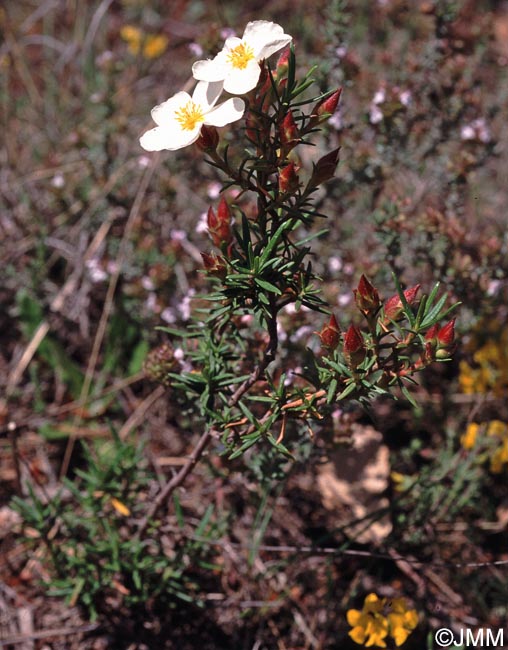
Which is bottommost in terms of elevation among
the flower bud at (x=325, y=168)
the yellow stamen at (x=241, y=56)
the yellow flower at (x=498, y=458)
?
the yellow flower at (x=498, y=458)

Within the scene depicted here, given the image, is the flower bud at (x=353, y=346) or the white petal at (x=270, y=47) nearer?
the white petal at (x=270, y=47)

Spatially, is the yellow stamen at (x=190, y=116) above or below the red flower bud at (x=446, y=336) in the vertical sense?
above

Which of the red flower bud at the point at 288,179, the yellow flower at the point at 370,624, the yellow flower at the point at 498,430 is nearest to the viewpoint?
the red flower bud at the point at 288,179

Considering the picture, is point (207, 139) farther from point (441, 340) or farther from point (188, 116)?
point (441, 340)

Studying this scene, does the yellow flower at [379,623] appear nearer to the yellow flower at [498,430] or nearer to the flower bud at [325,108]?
the yellow flower at [498,430]

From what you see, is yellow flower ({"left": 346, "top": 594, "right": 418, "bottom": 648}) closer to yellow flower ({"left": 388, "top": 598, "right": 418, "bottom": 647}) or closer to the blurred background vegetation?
yellow flower ({"left": 388, "top": 598, "right": 418, "bottom": 647})

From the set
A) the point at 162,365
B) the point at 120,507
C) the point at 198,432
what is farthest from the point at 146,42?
the point at 120,507

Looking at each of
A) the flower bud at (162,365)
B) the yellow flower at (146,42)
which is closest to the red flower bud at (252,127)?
the flower bud at (162,365)
